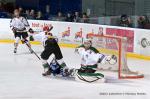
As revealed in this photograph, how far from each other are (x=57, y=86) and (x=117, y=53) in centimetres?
196

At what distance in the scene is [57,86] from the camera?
9.97 m

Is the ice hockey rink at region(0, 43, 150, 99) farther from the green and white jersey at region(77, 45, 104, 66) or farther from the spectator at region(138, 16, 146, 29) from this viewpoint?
the spectator at region(138, 16, 146, 29)

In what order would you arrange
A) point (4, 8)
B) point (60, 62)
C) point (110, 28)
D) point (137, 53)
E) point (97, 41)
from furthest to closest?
point (4, 8) < point (110, 28) < point (137, 53) < point (97, 41) < point (60, 62)

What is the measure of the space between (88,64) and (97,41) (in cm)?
202

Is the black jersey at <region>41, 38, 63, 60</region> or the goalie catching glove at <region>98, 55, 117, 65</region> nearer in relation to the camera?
the goalie catching glove at <region>98, 55, 117, 65</region>

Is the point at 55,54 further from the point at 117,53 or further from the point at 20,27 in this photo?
the point at 20,27

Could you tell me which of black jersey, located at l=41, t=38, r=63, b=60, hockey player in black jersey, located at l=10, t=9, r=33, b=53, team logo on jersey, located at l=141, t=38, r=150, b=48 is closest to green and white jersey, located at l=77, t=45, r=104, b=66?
black jersey, located at l=41, t=38, r=63, b=60

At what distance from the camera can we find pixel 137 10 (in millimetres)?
16594

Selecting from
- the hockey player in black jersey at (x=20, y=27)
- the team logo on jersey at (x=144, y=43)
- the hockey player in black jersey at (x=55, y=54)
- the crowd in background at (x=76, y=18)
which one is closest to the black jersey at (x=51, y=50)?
the hockey player in black jersey at (x=55, y=54)

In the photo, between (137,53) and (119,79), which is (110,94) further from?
(137,53)

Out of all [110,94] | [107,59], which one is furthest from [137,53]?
[110,94]

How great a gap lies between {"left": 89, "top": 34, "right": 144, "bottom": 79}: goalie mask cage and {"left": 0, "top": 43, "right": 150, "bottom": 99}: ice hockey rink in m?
0.22

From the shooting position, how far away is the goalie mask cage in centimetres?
1105

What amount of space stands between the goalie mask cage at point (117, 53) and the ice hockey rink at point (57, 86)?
22cm
